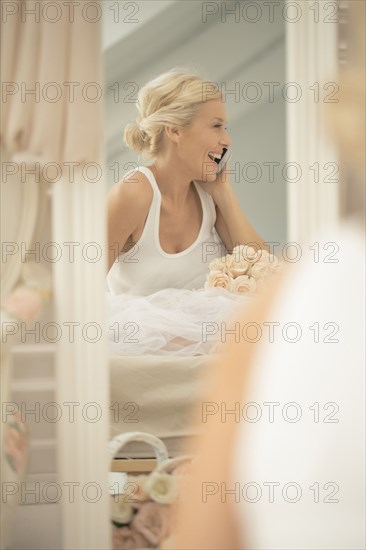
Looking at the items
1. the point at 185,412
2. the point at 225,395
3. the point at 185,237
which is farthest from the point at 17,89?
the point at 225,395

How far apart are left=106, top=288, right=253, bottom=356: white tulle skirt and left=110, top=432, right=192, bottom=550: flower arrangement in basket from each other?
0.21 metres

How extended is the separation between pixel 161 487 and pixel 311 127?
0.90 meters

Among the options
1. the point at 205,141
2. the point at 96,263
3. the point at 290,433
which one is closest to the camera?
the point at 290,433

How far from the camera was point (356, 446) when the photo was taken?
1.76 ft

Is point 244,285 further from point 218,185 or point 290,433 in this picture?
point 290,433

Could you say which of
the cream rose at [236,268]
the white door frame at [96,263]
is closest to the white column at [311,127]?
the white door frame at [96,263]

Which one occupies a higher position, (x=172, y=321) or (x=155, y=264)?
(x=155, y=264)

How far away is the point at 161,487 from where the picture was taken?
174cm

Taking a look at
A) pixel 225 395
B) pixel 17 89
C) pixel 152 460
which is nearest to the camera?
pixel 225 395

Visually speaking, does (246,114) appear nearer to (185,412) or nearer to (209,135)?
(209,135)

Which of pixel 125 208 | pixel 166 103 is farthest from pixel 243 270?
pixel 166 103

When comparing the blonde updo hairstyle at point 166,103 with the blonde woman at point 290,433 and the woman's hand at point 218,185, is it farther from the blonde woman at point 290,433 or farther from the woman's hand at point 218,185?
the blonde woman at point 290,433

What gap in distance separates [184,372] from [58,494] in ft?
1.30

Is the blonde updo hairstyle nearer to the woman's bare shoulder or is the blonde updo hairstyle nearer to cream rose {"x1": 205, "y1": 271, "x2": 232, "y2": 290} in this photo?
the woman's bare shoulder
